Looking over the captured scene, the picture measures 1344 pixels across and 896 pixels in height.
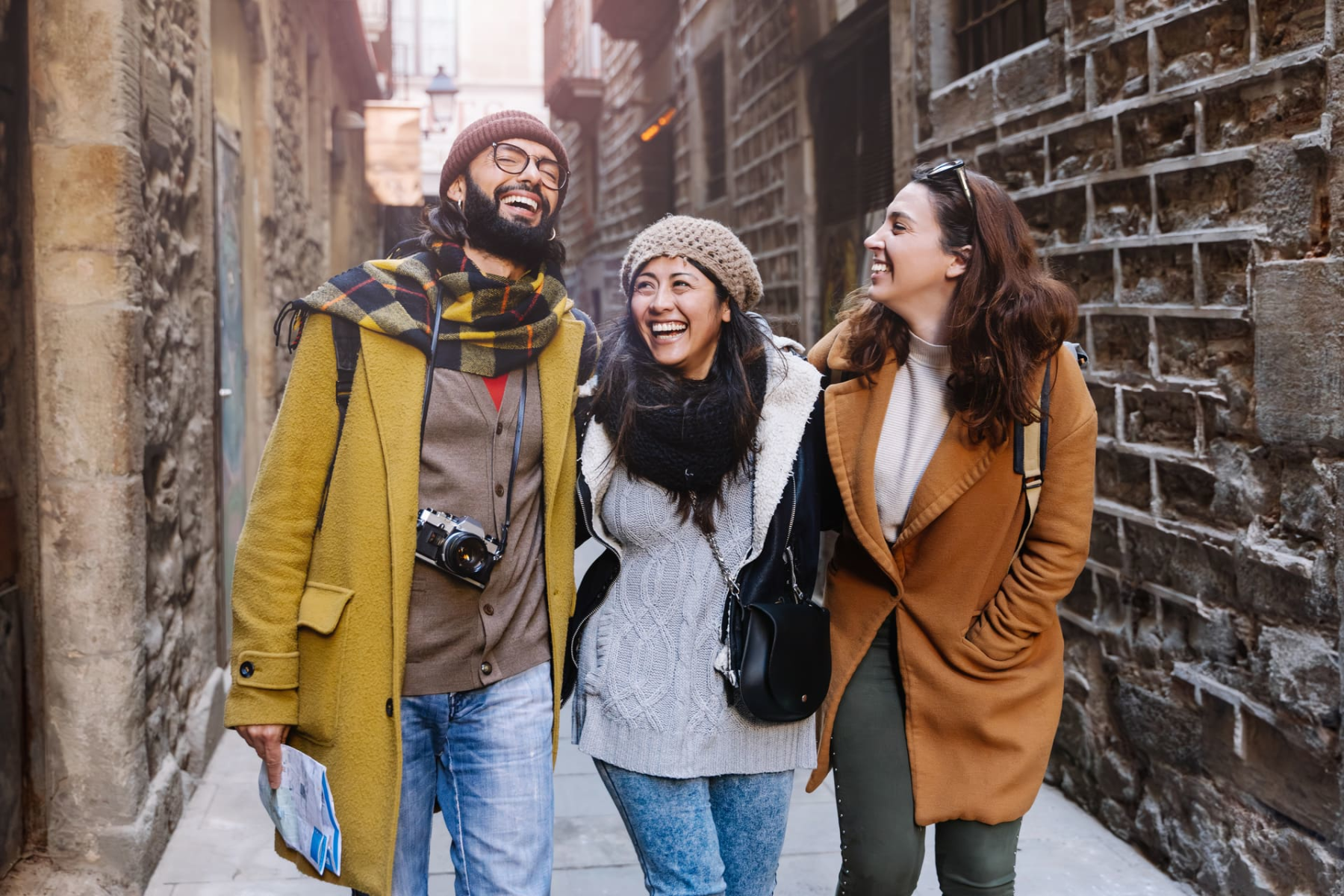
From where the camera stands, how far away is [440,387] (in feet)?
7.64

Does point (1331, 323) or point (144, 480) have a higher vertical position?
point (1331, 323)

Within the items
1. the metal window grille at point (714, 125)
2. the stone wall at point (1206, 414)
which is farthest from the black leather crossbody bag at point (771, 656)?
the metal window grille at point (714, 125)

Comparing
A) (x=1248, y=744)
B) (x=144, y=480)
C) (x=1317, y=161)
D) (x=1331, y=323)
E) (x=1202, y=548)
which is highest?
(x=1317, y=161)

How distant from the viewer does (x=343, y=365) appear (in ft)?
7.45

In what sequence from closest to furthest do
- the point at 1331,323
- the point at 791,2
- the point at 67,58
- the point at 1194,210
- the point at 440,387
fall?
A: the point at 440,387 → the point at 1331,323 → the point at 67,58 → the point at 1194,210 → the point at 791,2

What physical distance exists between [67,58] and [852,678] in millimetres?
2658

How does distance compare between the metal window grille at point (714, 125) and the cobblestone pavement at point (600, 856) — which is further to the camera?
the metal window grille at point (714, 125)

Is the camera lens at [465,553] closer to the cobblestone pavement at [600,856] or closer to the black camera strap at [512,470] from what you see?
the black camera strap at [512,470]

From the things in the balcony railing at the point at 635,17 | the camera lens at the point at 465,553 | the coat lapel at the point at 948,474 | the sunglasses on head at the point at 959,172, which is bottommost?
the camera lens at the point at 465,553

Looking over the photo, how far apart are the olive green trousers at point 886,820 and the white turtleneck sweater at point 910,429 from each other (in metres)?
0.25

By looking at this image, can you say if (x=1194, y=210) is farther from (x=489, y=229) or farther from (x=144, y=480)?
(x=144, y=480)

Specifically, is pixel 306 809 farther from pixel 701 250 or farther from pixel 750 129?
pixel 750 129

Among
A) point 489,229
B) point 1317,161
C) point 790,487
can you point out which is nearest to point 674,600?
point 790,487

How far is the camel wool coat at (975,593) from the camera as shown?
2441 millimetres
